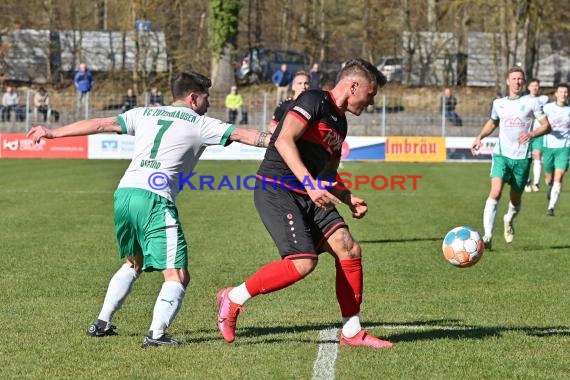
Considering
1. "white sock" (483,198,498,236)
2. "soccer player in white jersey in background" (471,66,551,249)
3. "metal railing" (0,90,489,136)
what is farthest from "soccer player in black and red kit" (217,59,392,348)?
"metal railing" (0,90,489,136)

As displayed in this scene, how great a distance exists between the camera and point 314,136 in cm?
693

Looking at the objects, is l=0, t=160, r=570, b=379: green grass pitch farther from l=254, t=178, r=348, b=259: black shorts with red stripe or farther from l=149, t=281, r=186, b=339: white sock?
l=254, t=178, r=348, b=259: black shorts with red stripe

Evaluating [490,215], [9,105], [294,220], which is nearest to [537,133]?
[490,215]

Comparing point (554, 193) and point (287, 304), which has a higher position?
point (287, 304)

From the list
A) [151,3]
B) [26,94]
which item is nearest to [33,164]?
[26,94]

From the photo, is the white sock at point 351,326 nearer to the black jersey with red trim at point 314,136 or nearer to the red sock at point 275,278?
the red sock at point 275,278

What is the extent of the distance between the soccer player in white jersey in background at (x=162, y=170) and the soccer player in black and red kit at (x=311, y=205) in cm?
31

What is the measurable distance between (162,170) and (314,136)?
1.05 metres

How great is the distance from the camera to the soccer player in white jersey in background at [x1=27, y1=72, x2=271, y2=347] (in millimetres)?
6969

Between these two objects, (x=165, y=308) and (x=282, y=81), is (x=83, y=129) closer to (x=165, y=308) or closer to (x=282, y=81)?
(x=165, y=308)

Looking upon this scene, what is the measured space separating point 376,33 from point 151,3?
37.8ft

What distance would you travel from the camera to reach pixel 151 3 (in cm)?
4881

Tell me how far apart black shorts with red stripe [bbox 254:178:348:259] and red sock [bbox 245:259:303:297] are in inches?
3.1

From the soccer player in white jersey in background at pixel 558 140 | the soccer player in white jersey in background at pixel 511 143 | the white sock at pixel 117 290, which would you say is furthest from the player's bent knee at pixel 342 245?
the soccer player in white jersey in background at pixel 558 140
